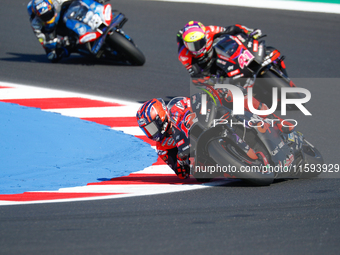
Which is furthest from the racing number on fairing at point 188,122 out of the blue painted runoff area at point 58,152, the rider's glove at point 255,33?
the rider's glove at point 255,33

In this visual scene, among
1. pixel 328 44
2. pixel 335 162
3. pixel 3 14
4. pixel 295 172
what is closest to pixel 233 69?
pixel 335 162

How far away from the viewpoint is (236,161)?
452 centimetres

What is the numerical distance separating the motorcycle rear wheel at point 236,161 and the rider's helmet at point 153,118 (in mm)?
515

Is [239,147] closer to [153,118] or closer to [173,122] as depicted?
[173,122]

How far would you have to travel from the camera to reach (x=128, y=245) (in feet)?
10.5

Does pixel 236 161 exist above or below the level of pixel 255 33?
below

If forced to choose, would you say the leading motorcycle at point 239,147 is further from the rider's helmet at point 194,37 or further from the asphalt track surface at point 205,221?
the rider's helmet at point 194,37

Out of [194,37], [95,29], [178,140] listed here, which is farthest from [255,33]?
[178,140]

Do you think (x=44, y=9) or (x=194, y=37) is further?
(x=44, y=9)

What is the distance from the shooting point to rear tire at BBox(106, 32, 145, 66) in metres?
9.72

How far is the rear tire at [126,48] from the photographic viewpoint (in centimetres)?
972

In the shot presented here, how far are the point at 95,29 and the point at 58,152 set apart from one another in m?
3.96

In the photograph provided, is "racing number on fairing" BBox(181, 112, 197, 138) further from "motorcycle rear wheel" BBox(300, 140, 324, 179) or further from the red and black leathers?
"motorcycle rear wheel" BBox(300, 140, 324, 179)

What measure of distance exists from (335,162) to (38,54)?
7196 mm
